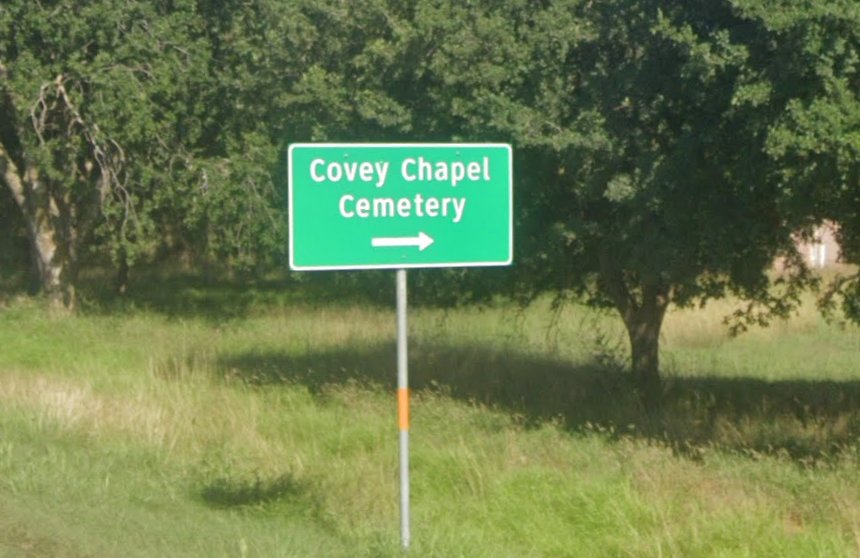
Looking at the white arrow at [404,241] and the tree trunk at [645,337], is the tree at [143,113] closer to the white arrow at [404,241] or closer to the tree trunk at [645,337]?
the tree trunk at [645,337]

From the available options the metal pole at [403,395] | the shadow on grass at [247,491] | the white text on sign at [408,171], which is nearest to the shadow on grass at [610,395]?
the shadow on grass at [247,491]

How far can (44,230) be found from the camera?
90.8 feet

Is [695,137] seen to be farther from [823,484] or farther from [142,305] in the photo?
[142,305]

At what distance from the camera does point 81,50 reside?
24.0m

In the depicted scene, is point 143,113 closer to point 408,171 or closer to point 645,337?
point 645,337

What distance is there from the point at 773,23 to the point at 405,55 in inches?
228

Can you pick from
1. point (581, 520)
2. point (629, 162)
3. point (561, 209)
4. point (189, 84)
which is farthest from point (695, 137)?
point (189, 84)

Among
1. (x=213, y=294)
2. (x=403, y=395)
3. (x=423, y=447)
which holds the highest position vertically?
(x=403, y=395)

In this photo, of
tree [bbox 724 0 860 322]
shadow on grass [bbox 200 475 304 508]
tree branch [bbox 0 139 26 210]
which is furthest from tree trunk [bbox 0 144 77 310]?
tree [bbox 724 0 860 322]

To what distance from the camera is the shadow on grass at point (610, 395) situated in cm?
1391

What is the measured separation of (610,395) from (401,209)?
930 cm

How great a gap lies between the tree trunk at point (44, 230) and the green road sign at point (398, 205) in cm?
1984

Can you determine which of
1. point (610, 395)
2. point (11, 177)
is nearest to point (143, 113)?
point (11, 177)

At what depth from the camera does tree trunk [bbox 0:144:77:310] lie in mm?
27250
